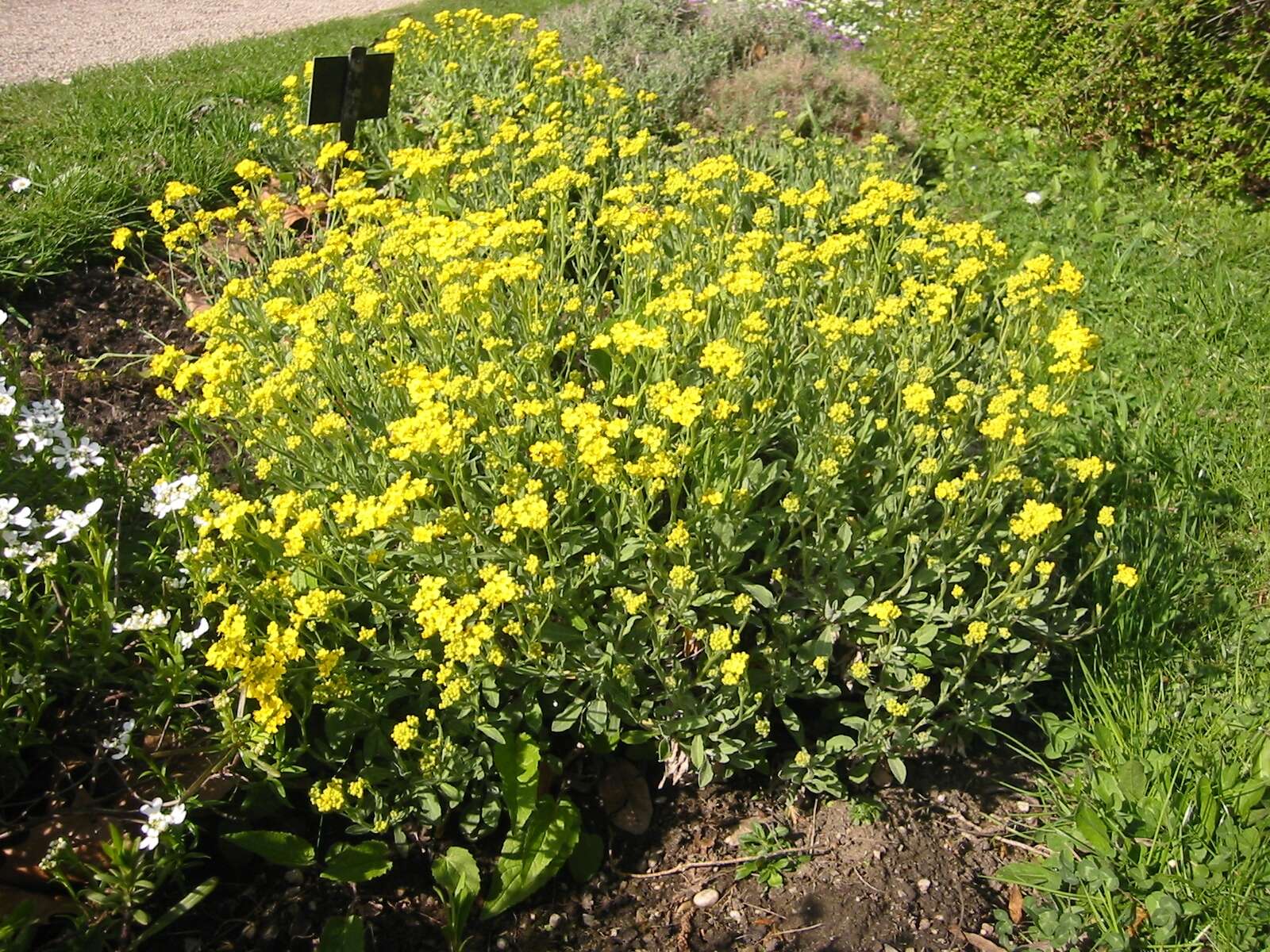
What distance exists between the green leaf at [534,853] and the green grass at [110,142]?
10.1 feet

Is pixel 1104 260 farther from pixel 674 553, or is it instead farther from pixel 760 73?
pixel 674 553

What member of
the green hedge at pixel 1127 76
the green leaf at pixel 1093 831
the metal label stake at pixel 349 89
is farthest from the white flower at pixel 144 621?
the green hedge at pixel 1127 76

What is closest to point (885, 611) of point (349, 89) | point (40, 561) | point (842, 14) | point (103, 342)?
point (40, 561)

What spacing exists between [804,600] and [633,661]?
19.1 inches

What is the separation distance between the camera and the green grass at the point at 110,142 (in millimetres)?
4195

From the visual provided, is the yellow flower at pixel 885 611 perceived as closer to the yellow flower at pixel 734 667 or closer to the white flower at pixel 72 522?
the yellow flower at pixel 734 667

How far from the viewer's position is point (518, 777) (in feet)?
7.84

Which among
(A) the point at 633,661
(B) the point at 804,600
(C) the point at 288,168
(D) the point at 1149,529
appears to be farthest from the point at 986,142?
(A) the point at 633,661

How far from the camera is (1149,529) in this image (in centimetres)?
318

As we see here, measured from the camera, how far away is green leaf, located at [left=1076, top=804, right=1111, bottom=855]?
243cm

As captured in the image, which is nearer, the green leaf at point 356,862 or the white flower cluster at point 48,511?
the white flower cluster at point 48,511

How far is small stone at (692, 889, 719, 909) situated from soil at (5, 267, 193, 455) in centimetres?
234

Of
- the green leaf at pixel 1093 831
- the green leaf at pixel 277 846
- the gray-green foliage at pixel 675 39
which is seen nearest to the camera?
the green leaf at pixel 277 846

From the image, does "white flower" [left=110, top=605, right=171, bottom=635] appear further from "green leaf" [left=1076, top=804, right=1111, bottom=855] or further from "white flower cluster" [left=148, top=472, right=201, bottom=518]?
"green leaf" [left=1076, top=804, right=1111, bottom=855]
